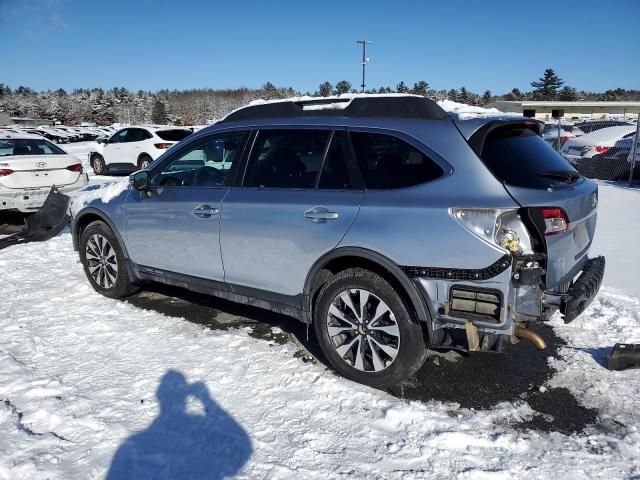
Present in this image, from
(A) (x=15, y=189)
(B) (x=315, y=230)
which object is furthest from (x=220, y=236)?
(A) (x=15, y=189)

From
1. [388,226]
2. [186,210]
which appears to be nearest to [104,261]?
[186,210]

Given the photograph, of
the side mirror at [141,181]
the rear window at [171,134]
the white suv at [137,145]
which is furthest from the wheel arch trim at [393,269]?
the rear window at [171,134]

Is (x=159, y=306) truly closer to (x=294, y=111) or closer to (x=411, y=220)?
(x=294, y=111)

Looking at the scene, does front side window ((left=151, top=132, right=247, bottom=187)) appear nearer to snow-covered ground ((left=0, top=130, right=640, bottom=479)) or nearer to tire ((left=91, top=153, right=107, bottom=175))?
snow-covered ground ((left=0, top=130, right=640, bottom=479))

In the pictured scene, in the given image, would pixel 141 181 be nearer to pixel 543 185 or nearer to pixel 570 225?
pixel 543 185

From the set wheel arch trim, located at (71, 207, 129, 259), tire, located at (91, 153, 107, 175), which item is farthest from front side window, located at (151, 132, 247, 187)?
tire, located at (91, 153, 107, 175)

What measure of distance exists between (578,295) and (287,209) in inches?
78.8

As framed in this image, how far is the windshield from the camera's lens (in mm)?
8516

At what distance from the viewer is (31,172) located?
8.00 m

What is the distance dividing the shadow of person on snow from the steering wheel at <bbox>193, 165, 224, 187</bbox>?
1.75 m

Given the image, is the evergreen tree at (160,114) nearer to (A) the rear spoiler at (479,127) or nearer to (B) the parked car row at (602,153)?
(B) the parked car row at (602,153)

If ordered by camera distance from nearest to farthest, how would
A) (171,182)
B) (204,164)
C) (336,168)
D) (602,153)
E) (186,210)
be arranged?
(336,168), (186,210), (204,164), (171,182), (602,153)

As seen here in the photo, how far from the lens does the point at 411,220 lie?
301 centimetres

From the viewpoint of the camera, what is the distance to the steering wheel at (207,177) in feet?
13.5
